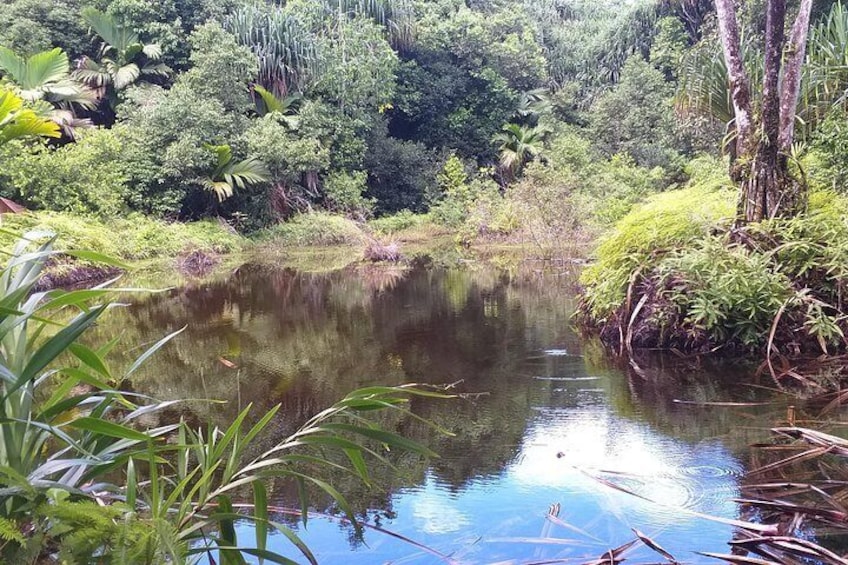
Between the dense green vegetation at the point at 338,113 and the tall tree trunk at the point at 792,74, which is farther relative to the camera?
the dense green vegetation at the point at 338,113

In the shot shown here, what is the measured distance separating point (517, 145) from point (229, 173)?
11555 mm

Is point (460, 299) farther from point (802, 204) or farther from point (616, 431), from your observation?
point (616, 431)

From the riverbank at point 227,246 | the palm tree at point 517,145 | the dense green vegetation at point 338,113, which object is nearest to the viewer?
the riverbank at point 227,246

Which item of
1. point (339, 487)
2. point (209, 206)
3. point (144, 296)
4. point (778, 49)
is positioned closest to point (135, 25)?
point (209, 206)

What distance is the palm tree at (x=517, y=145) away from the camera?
2448cm

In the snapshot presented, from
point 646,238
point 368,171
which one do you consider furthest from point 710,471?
point 368,171

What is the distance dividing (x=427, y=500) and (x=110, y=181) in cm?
1458

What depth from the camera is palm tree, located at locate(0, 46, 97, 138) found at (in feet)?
50.7

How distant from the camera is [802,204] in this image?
17.4 ft

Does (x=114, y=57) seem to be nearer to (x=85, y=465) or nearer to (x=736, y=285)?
(x=736, y=285)

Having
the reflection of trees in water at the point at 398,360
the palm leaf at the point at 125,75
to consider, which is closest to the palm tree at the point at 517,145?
the palm leaf at the point at 125,75

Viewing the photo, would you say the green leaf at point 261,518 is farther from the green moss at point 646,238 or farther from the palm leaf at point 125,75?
the palm leaf at point 125,75

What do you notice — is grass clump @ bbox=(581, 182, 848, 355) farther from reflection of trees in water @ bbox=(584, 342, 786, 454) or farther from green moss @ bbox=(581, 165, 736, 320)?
reflection of trees in water @ bbox=(584, 342, 786, 454)

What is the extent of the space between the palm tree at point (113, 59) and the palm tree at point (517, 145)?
457 inches
